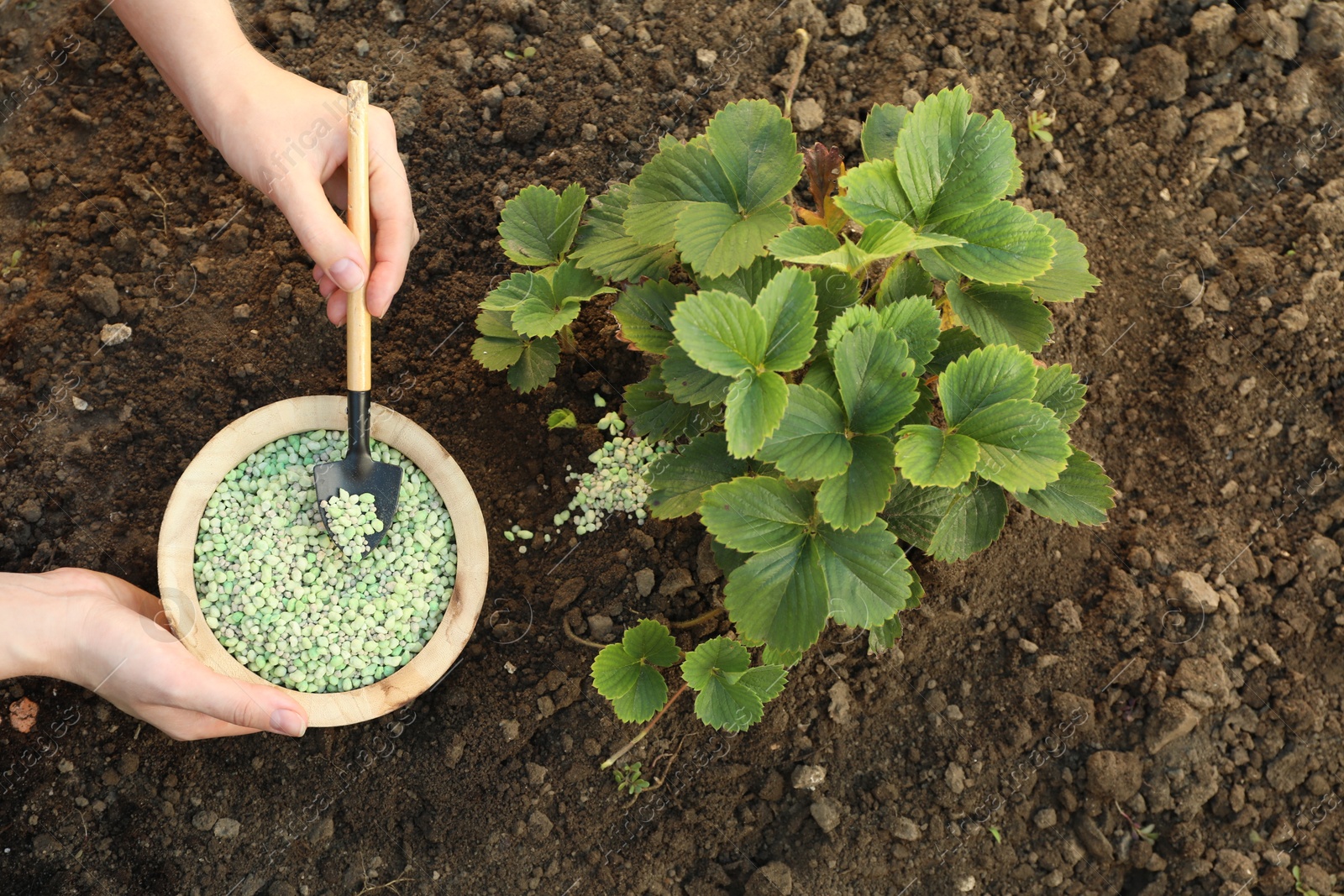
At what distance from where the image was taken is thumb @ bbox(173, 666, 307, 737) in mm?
1734

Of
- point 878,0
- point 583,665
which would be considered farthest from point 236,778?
point 878,0

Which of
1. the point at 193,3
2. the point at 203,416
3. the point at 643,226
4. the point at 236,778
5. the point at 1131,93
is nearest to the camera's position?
the point at 643,226

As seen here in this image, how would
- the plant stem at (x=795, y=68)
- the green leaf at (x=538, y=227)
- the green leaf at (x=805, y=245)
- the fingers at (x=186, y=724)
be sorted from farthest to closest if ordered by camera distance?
the plant stem at (x=795, y=68), the green leaf at (x=538, y=227), the fingers at (x=186, y=724), the green leaf at (x=805, y=245)

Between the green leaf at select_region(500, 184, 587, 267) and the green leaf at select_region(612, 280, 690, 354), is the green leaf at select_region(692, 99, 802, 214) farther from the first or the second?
the green leaf at select_region(500, 184, 587, 267)

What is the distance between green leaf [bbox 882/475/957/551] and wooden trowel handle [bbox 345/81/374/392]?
42.8 inches

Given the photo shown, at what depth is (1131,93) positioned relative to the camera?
2373 millimetres

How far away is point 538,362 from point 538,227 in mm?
284

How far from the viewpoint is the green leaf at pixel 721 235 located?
1624mm

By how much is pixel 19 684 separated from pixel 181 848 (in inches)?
21.0

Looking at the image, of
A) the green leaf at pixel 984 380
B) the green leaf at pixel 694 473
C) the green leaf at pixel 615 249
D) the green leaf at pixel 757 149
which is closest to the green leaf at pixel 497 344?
the green leaf at pixel 615 249

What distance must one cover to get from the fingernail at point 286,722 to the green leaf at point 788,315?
1116 mm

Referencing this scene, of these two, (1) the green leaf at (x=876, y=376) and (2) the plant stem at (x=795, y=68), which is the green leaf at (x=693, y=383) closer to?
(1) the green leaf at (x=876, y=376)

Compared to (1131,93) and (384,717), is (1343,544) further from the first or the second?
(384,717)

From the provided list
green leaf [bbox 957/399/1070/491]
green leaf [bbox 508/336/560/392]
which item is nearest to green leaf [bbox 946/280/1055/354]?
green leaf [bbox 957/399/1070/491]
